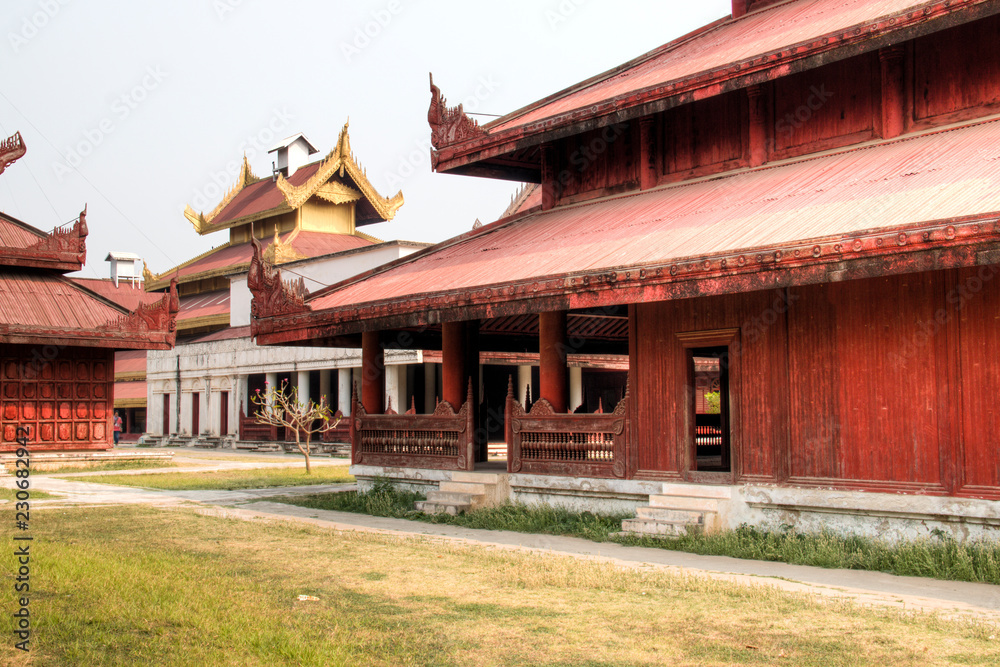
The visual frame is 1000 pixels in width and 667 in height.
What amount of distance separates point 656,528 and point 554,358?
141 inches

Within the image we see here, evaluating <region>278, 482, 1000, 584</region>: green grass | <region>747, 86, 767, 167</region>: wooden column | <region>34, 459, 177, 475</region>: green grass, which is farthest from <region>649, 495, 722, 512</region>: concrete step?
<region>34, 459, 177, 475</region>: green grass

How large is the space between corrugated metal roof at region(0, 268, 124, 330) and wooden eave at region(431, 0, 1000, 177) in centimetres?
1685

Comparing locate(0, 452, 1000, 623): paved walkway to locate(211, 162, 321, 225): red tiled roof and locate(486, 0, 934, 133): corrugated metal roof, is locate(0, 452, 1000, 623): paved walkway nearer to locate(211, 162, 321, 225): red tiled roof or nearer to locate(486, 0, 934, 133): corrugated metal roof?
locate(486, 0, 934, 133): corrugated metal roof

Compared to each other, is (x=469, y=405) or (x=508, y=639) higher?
(x=469, y=405)

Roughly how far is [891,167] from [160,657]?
985 centimetres

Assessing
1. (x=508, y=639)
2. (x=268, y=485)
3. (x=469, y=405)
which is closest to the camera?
(x=508, y=639)

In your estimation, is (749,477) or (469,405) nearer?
(749,477)

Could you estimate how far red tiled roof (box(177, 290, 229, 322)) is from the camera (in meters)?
52.2

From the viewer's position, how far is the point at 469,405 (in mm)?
16688

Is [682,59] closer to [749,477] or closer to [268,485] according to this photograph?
[749,477]

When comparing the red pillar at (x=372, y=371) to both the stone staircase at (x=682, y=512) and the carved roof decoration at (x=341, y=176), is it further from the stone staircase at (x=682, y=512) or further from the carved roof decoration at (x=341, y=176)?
the carved roof decoration at (x=341, y=176)

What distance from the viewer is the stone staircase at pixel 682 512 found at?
41.5 ft

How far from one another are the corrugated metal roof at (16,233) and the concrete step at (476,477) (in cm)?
2162

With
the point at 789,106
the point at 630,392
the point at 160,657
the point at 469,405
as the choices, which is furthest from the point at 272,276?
the point at 160,657
